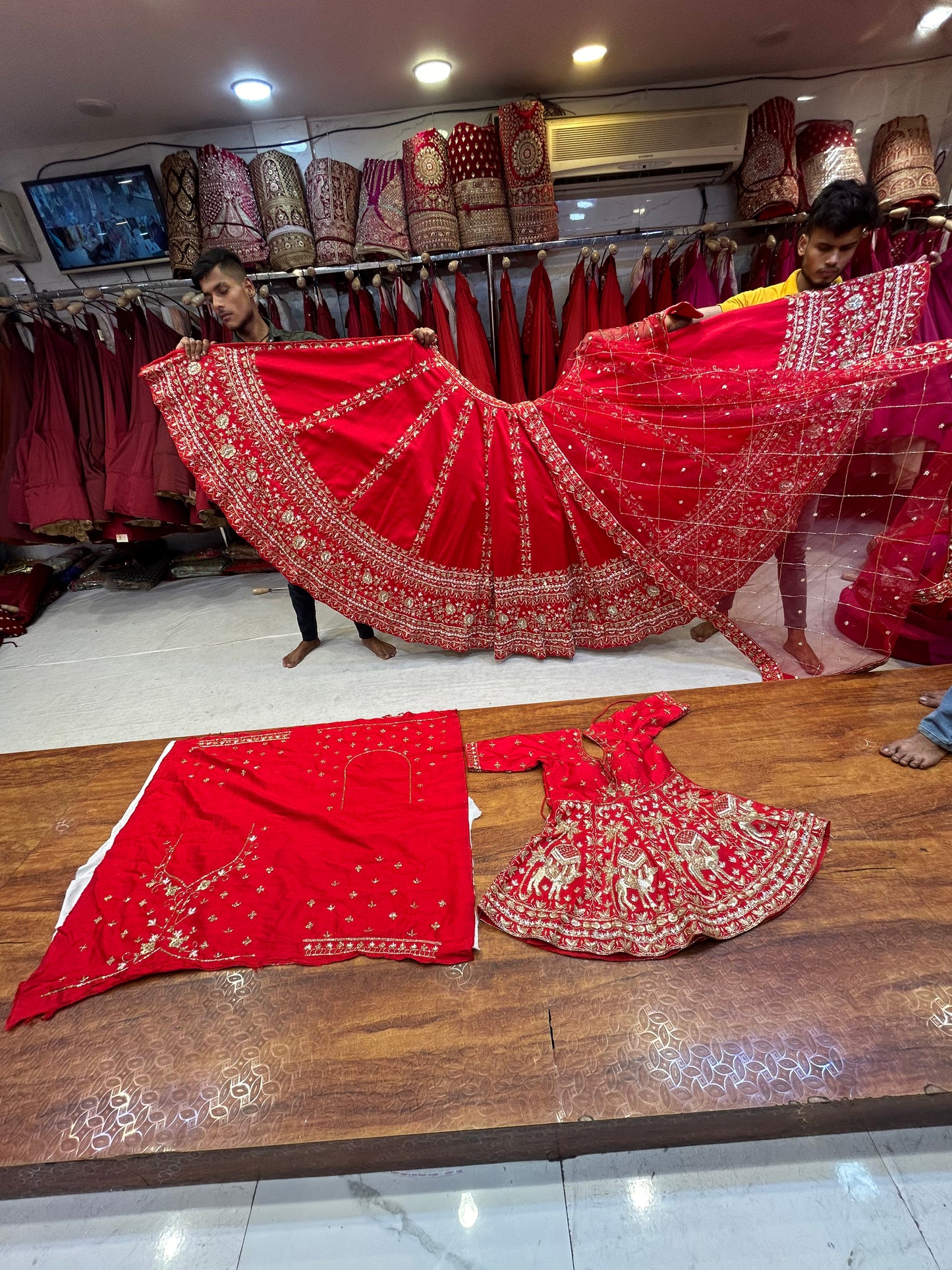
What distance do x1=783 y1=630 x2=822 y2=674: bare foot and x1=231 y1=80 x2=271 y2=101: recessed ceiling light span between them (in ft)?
9.91

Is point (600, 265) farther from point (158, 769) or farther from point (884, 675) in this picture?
point (158, 769)

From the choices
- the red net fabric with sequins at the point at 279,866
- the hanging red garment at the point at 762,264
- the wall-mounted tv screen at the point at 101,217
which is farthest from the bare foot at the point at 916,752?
the wall-mounted tv screen at the point at 101,217

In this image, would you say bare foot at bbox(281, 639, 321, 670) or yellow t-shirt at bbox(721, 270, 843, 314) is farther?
bare foot at bbox(281, 639, 321, 670)

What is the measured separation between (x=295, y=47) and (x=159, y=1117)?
3.28 metres

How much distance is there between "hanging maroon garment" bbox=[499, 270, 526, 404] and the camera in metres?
2.84

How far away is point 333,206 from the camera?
2699 mm

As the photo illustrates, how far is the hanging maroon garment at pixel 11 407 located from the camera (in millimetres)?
2912

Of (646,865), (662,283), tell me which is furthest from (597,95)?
(646,865)

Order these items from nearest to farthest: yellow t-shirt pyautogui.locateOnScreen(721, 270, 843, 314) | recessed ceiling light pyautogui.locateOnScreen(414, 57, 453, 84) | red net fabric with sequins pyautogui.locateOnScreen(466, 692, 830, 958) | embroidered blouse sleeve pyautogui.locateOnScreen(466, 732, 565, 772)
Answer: red net fabric with sequins pyautogui.locateOnScreen(466, 692, 830, 958), embroidered blouse sleeve pyautogui.locateOnScreen(466, 732, 565, 772), yellow t-shirt pyautogui.locateOnScreen(721, 270, 843, 314), recessed ceiling light pyautogui.locateOnScreen(414, 57, 453, 84)

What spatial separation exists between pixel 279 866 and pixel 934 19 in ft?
13.1

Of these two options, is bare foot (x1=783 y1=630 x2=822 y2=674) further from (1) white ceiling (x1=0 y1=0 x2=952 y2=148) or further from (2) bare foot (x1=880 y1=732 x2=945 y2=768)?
(1) white ceiling (x1=0 y1=0 x2=952 y2=148)

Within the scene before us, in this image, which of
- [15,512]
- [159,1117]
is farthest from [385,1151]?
[15,512]

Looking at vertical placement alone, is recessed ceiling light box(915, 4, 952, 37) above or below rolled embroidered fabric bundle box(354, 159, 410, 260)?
above

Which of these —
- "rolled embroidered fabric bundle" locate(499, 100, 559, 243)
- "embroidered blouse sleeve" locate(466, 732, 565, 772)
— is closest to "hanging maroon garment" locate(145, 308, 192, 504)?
"rolled embroidered fabric bundle" locate(499, 100, 559, 243)
